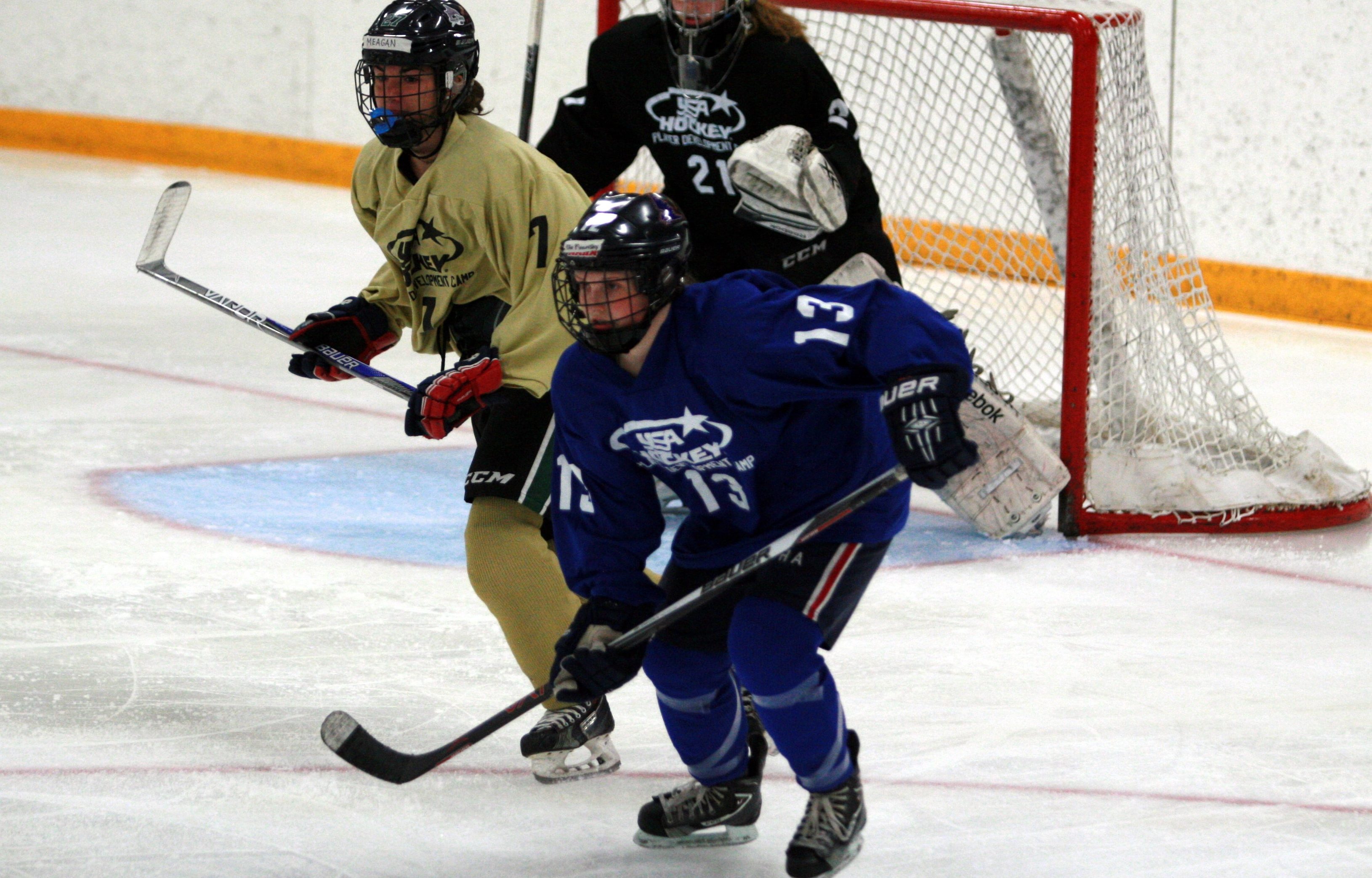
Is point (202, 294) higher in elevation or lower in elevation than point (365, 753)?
higher

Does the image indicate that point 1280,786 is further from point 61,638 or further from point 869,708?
point 61,638

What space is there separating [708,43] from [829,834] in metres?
1.83

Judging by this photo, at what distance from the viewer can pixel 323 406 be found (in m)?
5.04

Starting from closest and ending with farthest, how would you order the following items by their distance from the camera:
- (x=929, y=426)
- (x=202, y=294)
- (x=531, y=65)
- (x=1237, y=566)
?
(x=929, y=426) → (x=202, y=294) → (x=1237, y=566) → (x=531, y=65)

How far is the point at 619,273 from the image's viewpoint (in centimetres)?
210

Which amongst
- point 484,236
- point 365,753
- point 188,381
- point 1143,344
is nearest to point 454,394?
point 484,236

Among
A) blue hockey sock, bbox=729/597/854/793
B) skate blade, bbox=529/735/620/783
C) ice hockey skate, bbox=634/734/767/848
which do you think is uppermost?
blue hockey sock, bbox=729/597/854/793

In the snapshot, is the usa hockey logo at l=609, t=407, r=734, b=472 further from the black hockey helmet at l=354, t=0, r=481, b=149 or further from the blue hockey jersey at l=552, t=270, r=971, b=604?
the black hockey helmet at l=354, t=0, r=481, b=149

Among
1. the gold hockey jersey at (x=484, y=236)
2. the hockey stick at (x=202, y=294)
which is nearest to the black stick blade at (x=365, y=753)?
the gold hockey jersey at (x=484, y=236)

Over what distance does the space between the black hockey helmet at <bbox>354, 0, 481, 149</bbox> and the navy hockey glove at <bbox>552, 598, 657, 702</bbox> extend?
0.79 meters

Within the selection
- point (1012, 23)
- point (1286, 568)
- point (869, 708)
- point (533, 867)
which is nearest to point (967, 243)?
point (1012, 23)

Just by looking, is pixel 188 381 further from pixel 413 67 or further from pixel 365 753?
pixel 365 753

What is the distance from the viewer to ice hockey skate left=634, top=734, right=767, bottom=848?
2344mm

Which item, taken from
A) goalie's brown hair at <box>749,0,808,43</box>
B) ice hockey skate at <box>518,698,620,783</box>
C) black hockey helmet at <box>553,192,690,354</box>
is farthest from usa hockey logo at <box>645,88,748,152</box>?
black hockey helmet at <box>553,192,690,354</box>
